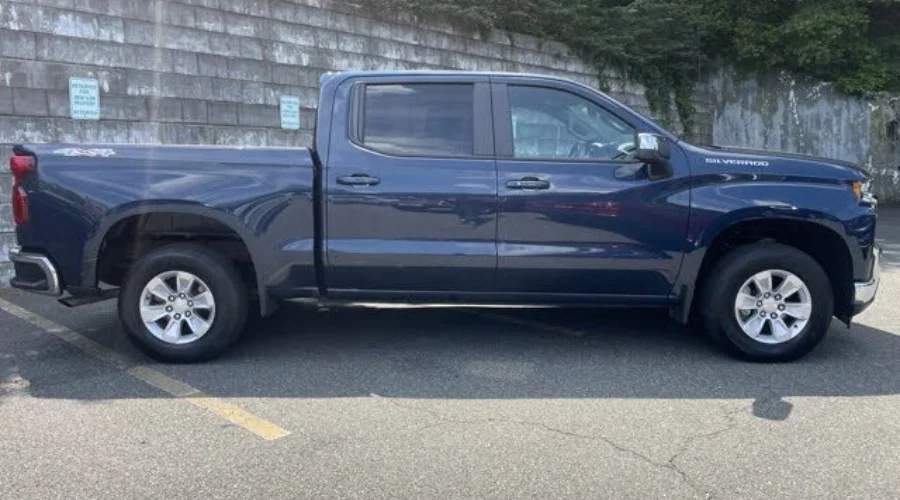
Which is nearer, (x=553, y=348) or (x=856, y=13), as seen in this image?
(x=553, y=348)

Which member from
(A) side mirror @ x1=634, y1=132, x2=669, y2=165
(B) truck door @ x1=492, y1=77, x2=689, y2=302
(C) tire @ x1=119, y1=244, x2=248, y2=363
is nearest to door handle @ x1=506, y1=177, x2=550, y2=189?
(B) truck door @ x1=492, y1=77, x2=689, y2=302

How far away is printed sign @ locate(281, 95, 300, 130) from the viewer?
394 inches

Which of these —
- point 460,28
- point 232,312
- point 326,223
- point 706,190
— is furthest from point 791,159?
point 460,28

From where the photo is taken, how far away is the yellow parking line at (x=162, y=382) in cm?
428

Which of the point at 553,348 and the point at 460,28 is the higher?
the point at 460,28

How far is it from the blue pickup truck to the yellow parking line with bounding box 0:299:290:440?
0.25 meters

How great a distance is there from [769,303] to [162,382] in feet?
13.4

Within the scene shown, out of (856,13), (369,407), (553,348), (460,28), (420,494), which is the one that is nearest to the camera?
(420,494)

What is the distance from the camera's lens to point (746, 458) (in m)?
3.85

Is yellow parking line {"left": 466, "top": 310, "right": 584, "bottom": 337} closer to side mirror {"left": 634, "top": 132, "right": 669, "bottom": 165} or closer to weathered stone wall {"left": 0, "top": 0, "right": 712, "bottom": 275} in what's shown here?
side mirror {"left": 634, "top": 132, "right": 669, "bottom": 165}

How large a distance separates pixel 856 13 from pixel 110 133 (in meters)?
Answer: 17.0

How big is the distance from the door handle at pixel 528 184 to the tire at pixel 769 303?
1.36 m

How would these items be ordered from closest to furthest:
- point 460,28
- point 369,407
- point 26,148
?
1. point 369,407
2. point 26,148
3. point 460,28

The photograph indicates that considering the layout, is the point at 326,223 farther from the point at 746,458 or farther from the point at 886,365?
the point at 886,365
